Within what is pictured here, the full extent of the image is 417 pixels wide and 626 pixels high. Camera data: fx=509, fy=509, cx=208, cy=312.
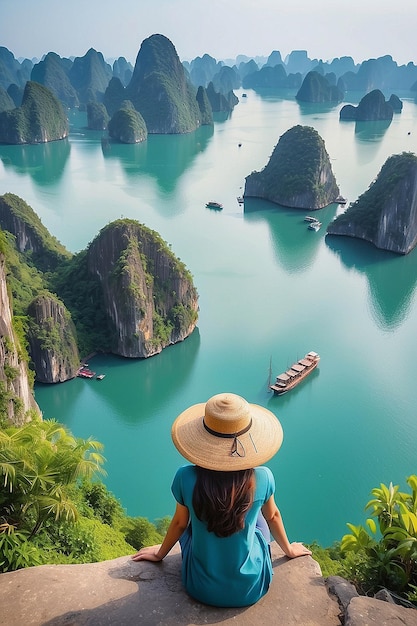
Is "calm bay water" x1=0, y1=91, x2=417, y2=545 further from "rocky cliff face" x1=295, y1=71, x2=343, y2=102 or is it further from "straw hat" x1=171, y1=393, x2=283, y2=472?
"rocky cliff face" x1=295, y1=71, x2=343, y2=102

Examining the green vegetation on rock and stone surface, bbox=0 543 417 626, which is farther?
the green vegetation on rock

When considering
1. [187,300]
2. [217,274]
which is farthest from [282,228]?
[187,300]

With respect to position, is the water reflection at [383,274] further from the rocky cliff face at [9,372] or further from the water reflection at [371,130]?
the water reflection at [371,130]

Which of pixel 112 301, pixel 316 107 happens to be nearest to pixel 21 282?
pixel 112 301

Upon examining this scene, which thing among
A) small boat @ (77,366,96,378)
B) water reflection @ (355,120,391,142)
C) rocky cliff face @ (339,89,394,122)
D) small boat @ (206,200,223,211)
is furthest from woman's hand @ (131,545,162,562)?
rocky cliff face @ (339,89,394,122)

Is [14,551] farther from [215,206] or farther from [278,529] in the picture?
[215,206]

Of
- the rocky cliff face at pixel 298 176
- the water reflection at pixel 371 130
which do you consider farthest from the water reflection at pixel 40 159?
the water reflection at pixel 371 130
